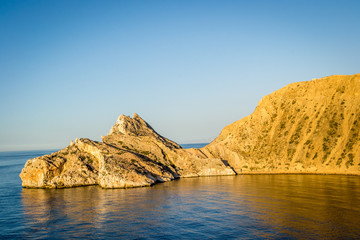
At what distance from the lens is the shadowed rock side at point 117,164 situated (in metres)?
68.2

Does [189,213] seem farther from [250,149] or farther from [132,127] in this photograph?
[132,127]

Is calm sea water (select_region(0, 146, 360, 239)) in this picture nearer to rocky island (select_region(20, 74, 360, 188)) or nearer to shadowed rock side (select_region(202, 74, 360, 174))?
rocky island (select_region(20, 74, 360, 188))

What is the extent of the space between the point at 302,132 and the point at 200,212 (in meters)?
63.7

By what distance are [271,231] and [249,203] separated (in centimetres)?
1430

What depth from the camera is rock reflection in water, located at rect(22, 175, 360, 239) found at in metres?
32.6

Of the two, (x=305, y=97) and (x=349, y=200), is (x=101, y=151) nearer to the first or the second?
(x=349, y=200)

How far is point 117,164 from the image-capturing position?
69312 millimetres

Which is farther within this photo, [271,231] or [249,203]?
[249,203]

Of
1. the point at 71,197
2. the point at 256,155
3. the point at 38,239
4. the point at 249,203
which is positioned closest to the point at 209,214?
the point at 249,203

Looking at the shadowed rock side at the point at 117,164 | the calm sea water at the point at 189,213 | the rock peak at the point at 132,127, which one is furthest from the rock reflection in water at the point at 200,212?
the rock peak at the point at 132,127

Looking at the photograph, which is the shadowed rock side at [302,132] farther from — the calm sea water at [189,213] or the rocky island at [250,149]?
the calm sea water at [189,213]

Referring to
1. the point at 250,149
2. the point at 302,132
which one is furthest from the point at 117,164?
the point at 302,132

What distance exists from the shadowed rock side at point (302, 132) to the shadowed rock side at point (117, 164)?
10.8m

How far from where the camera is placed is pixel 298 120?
96.7 meters
